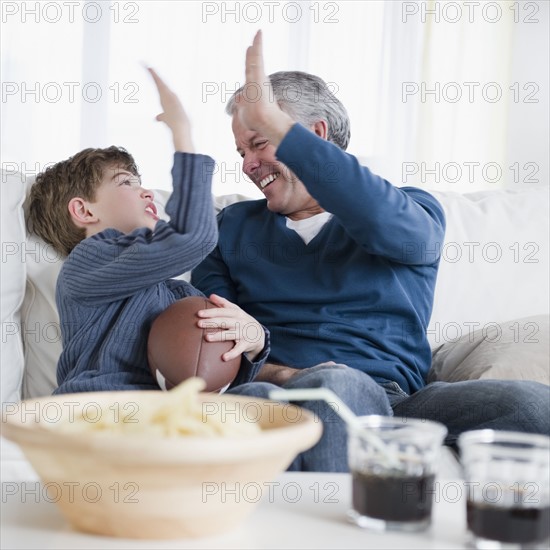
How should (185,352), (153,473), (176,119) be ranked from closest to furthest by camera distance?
1. (153,473)
2. (185,352)
3. (176,119)

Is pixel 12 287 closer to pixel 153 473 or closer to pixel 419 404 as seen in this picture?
pixel 419 404

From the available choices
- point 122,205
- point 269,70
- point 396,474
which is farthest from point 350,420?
point 269,70

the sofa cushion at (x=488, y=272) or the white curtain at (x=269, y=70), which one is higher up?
the white curtain at (x=269, y=70)

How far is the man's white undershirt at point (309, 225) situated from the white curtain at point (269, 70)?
1617 mm

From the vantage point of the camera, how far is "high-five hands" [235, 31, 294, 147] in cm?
170

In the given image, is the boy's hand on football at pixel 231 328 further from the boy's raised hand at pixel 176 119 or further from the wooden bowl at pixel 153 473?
the wooden bowl at pixel 153 473

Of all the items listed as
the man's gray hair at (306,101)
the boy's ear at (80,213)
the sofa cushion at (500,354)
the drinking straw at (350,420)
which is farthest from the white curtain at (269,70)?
the drinking straw at (350,420)

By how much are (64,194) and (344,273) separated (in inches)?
26.2

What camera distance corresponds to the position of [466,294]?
216 centimetres

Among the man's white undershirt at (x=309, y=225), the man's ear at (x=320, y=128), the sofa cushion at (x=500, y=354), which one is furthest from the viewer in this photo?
the man's ear at (x=320, y=128)

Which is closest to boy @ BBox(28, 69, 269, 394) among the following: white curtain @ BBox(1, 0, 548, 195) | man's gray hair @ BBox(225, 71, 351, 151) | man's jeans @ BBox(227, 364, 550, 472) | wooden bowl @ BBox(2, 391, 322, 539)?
man's jeans @ BBox(227, 364, 550, 472)

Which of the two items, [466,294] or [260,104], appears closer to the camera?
[260,104]

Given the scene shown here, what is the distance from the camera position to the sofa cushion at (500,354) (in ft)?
6.08

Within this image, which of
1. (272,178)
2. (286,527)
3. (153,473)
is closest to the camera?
(153,473)
